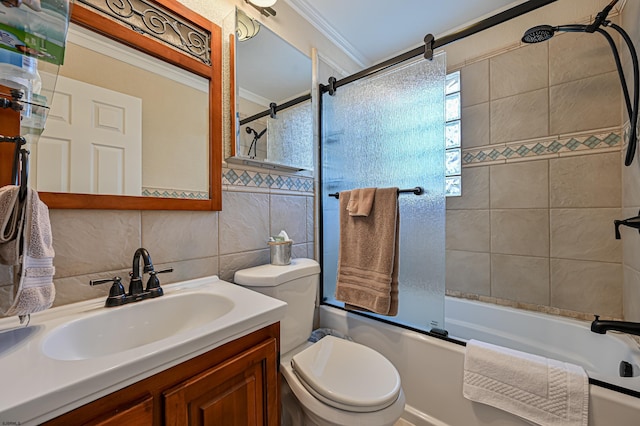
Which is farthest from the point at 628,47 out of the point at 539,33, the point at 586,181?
the point at 586,181

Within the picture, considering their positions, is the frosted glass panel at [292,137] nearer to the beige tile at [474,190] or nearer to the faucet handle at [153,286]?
the faucet handle at [153,286]

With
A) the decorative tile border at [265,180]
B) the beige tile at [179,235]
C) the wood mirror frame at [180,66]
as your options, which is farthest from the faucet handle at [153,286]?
the decorative tile border at [265,180]

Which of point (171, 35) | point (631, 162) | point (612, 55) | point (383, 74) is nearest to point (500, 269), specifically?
point (631, 162)

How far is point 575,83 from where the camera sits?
1.55m

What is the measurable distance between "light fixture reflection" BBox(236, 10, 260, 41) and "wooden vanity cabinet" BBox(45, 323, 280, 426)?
4.65 ft

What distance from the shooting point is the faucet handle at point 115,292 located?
0.88m

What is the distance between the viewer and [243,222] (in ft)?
4.45

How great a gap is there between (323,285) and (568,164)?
170 centimetres

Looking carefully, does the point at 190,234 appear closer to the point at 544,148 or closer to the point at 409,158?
the point at 409,158

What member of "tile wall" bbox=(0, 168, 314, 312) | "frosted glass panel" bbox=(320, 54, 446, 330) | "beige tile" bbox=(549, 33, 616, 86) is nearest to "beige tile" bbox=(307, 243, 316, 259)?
"tile wall" bbox=(0, 168, 314, 312)

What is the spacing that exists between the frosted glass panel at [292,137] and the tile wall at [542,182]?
1186mm

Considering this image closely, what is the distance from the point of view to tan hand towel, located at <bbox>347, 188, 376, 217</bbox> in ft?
4.82

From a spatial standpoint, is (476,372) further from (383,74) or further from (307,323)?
(383,74)

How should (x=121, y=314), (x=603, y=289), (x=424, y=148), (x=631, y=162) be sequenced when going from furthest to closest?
1. (x=603, y=289)
2. (x=424, y=148)
3. (x=631, y=162)
4. (x=121, y=314)
